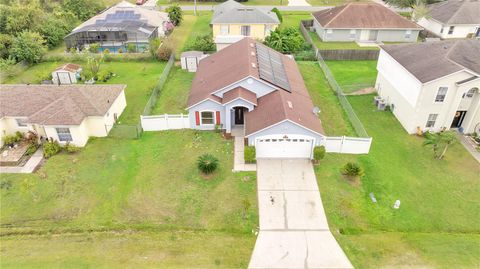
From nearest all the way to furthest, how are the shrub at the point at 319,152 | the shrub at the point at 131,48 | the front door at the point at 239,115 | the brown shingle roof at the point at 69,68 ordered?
the shrub at the point at 319,152 < the front door at the point at 239,115 < the brown shingle roof at the point at 69,68 < the shrub at the point at 131,48

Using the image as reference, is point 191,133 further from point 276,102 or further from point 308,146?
point 308,146

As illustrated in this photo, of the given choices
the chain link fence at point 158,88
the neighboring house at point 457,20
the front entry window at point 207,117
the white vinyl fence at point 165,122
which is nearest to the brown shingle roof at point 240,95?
the front entry window at point 207,117

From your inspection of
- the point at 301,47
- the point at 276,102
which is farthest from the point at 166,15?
the point at 276,102

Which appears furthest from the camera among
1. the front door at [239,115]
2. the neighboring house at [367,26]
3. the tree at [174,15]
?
the tree at [174,15]

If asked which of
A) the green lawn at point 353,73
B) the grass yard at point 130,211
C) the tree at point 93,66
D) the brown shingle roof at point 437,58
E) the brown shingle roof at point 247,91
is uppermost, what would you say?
the brown shingle roof at point 437,58

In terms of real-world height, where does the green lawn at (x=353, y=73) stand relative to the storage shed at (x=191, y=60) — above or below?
below

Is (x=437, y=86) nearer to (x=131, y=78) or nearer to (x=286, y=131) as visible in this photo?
(x=286, y=131)

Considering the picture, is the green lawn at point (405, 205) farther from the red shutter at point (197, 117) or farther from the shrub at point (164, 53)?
the shrub at point (164, 53)
